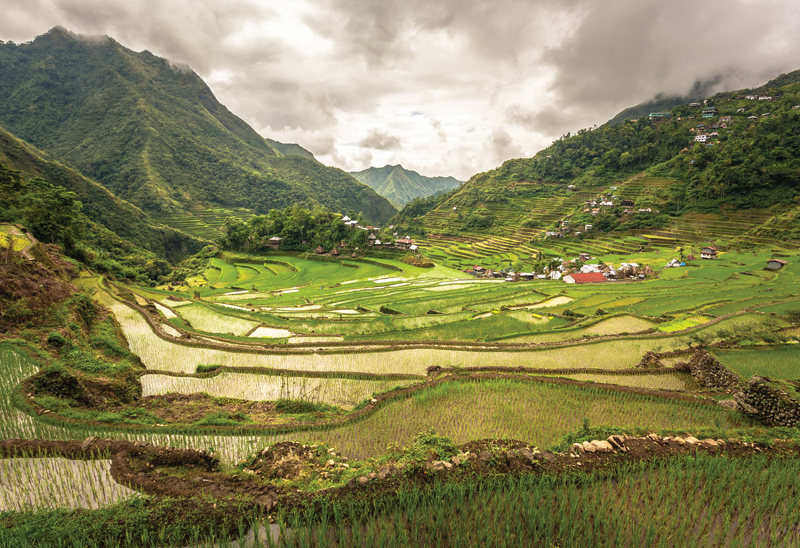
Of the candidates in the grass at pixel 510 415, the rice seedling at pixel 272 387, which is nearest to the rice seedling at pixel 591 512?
the grass at pixel 510 415

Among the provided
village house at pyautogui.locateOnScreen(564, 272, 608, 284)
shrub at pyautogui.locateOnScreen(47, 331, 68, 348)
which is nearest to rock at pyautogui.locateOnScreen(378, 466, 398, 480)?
shrub at pyautogui.locateOnScreen(47, 331, 68, 348)

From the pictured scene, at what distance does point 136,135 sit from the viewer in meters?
105

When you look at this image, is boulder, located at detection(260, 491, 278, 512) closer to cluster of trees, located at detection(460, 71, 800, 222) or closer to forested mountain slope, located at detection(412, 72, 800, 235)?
forested mountain slope, located at detection(412, 72, 800, 235)

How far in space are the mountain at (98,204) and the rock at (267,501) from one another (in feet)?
207

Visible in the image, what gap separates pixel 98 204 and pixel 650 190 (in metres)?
117

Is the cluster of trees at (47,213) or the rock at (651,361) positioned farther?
the cluster of trees at (47,213)

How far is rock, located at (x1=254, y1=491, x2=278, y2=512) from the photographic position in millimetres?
3719

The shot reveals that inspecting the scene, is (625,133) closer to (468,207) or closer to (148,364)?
(468,207)

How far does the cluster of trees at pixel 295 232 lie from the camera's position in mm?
56312

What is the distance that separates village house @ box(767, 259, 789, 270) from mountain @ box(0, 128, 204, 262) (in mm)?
88753

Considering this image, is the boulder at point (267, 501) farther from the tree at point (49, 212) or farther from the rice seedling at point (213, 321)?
the tree at point (49, 212)

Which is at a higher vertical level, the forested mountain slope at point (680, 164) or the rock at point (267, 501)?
the forested mountain slope at point (680, 164)

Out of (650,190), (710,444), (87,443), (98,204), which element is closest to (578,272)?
(710,444)

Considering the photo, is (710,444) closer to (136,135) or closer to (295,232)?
(295,232)
